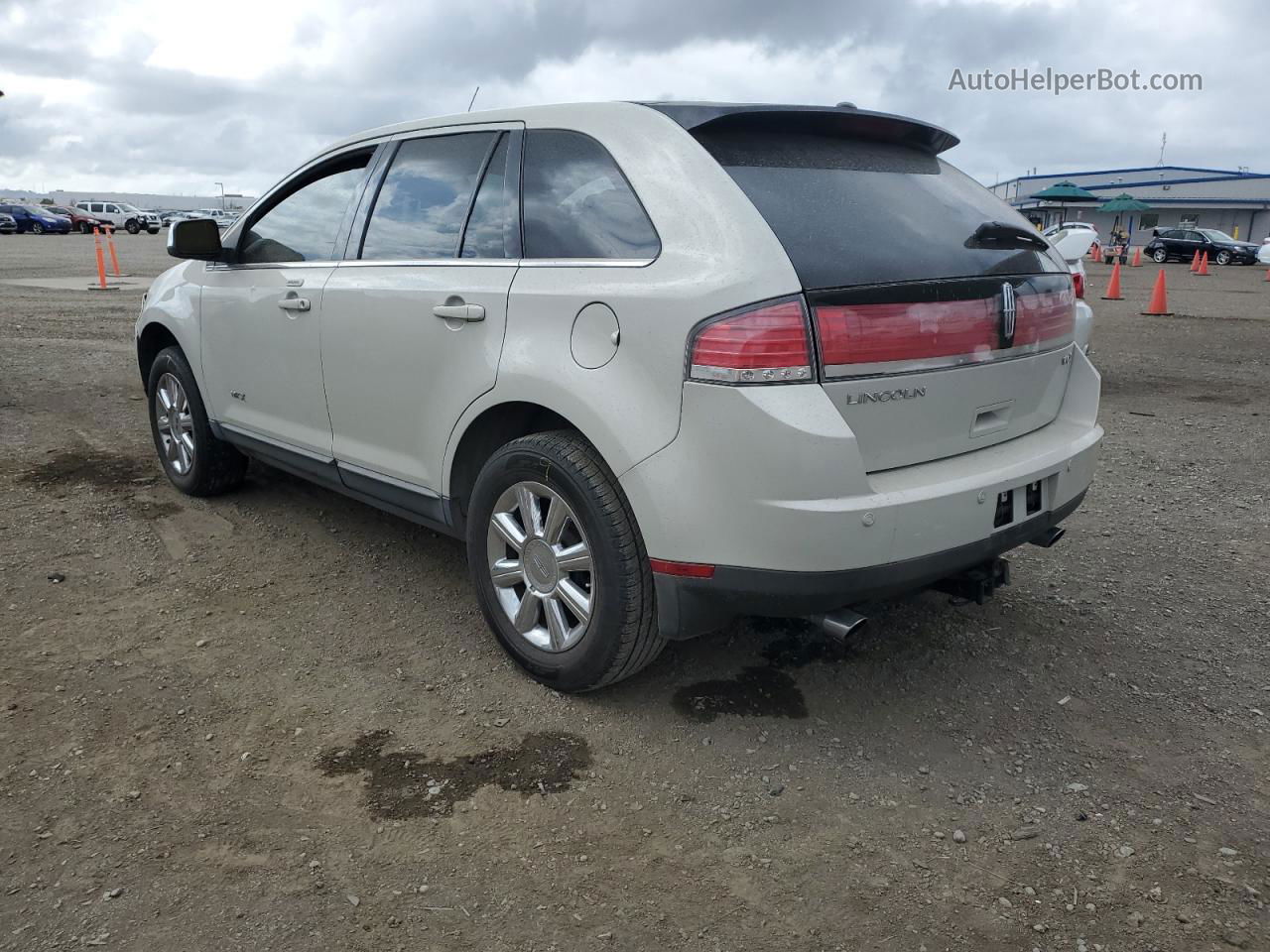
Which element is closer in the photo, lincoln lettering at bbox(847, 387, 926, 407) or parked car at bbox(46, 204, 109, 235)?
lincoln lettering at bbox(847, 387, 926, 407)

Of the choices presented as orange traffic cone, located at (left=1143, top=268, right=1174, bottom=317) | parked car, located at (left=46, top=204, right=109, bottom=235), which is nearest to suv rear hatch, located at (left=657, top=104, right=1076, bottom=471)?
orange traffic cone, located at (left=1143, top=268, right=1174, bottom=317)

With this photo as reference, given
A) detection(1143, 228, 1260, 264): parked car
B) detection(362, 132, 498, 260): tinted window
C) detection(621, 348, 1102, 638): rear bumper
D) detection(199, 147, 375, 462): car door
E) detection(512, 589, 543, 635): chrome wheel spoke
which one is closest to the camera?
detection(621, 348, 1102, 638): rear bumper

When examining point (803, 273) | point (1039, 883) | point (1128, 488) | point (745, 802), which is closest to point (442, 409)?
point (803, 273)

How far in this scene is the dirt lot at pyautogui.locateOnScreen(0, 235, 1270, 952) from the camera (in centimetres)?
235

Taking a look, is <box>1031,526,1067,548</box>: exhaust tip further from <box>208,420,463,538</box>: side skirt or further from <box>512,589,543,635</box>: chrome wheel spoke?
<box>208,420,463,538</box>: side skirt

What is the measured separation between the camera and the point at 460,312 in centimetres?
332

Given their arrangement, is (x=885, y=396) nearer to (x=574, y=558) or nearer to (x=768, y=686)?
(x=574, y=558)

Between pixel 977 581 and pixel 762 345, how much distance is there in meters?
1.15

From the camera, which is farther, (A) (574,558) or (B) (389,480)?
(B) (389,480)

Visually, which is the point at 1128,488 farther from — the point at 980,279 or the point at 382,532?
the point at 382,532

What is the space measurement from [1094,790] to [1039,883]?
0.49 m

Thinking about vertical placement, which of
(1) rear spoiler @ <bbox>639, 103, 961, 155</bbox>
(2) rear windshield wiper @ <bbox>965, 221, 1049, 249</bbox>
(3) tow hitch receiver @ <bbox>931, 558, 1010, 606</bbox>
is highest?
(1) rear spoiler @ <bbox>639, 103, 961, 155</bbox>

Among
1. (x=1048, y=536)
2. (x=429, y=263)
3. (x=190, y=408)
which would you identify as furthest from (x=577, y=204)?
(x=190, y=408)

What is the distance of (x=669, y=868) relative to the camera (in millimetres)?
2510
